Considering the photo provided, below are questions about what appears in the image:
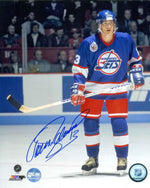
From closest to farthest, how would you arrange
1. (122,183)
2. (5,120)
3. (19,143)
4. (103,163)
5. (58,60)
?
1. (122,183)
2. (103,163)
3. (19,143)
4. (5,120)
5. (58,60)

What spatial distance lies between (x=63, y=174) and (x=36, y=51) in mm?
1829

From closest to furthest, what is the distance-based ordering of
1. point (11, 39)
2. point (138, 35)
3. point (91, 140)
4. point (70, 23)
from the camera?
point (91, 140), point (138, 35), point (11, 39), point (70, 23)

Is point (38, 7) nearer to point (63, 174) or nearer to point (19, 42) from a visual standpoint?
point (19, 42)

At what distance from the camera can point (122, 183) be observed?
2.35 metres

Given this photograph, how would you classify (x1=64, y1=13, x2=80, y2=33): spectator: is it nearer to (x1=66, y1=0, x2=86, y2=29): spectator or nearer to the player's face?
(x1=66, y1=0, x2=86, y2=29): spectator

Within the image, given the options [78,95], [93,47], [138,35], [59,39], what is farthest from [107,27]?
[59,39]

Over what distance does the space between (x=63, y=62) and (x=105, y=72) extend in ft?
6.27

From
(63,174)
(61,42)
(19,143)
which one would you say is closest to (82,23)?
(61,42)

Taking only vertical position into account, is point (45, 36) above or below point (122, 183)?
above

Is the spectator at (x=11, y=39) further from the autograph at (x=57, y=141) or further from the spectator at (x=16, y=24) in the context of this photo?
the autograph at (x=57, y=141)

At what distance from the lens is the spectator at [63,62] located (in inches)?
164

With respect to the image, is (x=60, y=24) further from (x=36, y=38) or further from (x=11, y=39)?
(x=11, y=39)

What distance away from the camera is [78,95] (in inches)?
92.7

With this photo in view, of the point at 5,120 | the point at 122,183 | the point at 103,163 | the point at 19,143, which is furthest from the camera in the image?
the point at 5,120
